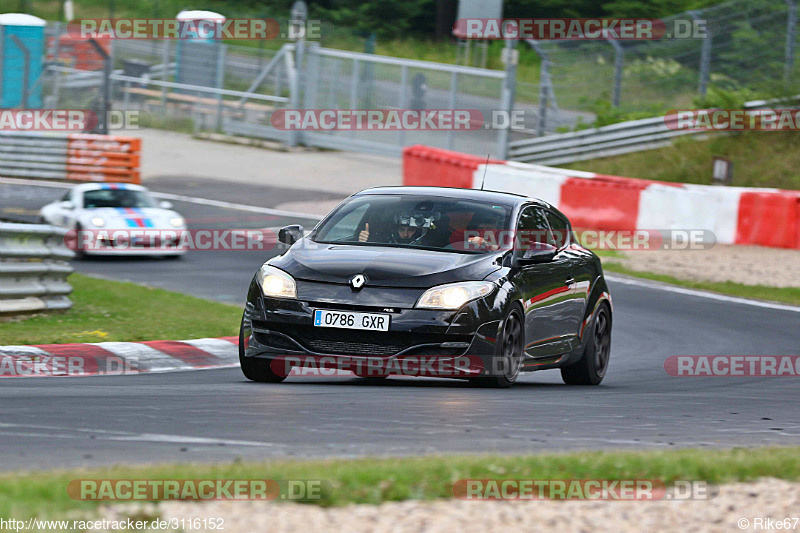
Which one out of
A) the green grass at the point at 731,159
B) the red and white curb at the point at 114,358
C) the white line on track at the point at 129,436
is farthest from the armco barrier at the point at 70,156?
the white line on track at the point at 129,436

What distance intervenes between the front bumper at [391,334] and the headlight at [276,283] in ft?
0.16

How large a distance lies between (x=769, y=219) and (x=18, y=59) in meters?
27.2

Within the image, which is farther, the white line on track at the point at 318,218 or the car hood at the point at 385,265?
the white line on track at the point at 318,218

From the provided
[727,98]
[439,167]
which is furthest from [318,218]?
[727,98]

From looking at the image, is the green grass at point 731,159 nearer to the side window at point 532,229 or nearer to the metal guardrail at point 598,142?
the metal guardrail at point 598,142

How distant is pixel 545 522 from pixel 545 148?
2547 centimetres

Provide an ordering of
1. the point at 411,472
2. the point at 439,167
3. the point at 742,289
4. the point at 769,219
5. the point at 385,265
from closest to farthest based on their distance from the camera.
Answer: the point at 411,472 → the point at 385,265 → the point at 742,289 → the point at 769,219 → the point at 439,167

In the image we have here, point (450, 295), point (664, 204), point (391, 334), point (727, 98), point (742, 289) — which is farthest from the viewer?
point (727, 98)

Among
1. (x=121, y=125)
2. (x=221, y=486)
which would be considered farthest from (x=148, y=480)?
(x=121, y=125)

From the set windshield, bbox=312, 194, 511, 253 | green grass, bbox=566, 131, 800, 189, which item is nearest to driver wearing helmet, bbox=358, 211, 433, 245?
windshield, bbox=312, 194, 511, 253

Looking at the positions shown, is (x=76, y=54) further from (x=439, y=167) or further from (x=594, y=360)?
(x=594, y=360)

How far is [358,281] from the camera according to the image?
28.1ft

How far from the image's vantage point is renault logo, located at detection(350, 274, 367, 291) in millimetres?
8555

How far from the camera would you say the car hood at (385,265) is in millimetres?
8617
